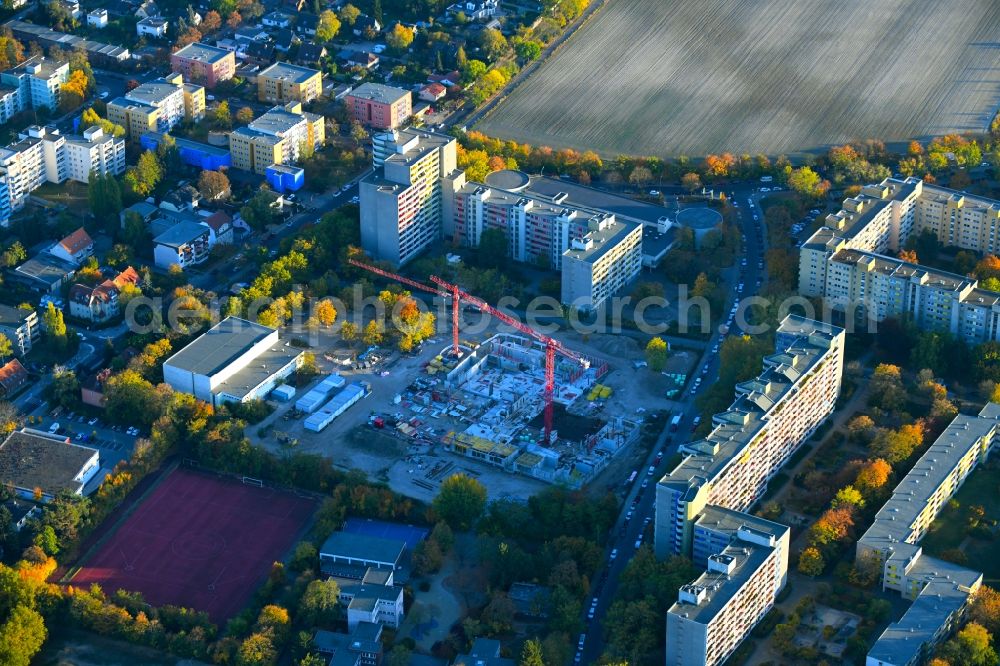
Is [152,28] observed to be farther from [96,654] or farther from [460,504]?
[96,654]

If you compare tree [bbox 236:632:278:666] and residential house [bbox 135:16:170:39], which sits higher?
residential house [bbox 135:16:170:39]

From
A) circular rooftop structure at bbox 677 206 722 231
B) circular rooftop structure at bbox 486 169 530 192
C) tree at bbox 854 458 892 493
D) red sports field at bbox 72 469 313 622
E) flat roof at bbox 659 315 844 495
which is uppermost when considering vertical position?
flat roof at bbox 659 315 844 495

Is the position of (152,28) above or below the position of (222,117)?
above

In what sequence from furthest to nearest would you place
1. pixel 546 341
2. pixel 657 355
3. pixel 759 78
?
pixel 759 78
pixel 657 355
pixel 546 341

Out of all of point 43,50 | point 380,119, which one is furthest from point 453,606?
point 43,50

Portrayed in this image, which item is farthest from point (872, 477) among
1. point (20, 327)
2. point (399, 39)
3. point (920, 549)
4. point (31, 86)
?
point (31, 86)

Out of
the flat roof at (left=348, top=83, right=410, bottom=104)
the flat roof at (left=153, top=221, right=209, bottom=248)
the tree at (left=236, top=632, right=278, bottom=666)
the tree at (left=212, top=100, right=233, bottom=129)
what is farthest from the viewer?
the flat roof at (left=348, top=83, right=410, bottom=104)

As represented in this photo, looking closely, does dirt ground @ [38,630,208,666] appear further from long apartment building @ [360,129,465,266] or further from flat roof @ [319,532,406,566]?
long apartment building @ [360,129,465,266]

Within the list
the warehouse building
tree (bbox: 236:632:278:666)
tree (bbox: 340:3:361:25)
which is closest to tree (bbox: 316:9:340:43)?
tree (bbox: 340:3:361:25)
